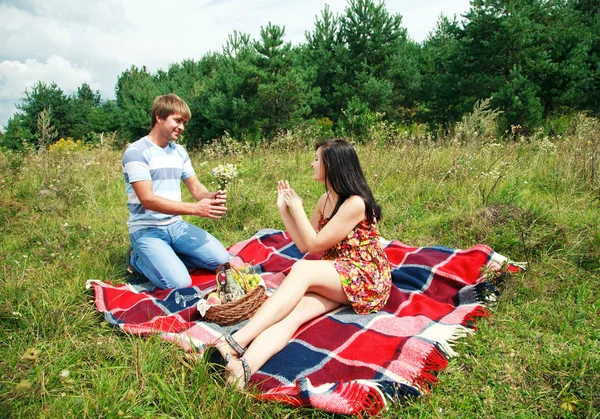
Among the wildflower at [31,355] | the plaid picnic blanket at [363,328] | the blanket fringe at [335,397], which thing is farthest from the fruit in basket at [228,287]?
the wildflower at [31,355]

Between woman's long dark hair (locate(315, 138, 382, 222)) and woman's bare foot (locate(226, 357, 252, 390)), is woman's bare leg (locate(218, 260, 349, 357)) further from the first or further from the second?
woman's long dark hair (locate(315, 138, 382, 222))

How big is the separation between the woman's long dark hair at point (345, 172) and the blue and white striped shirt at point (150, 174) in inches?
61.8

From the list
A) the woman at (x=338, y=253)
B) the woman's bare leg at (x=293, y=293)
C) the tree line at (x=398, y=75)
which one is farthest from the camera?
the tree line at (x=398, y=75)

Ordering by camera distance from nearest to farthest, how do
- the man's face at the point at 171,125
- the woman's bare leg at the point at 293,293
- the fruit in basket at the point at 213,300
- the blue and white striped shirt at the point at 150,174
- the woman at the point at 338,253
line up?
the woman's bare leg at the point at 293,293 → the woman at the point at 338,253 → the fruit in basket at the point at 213,300 → the blue and white striped shirt at the point at 150,174 → the man's face at the point at 171,125

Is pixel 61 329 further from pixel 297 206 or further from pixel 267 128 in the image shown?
pixel 267 128

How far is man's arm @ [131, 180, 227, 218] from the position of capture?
3.20 meters

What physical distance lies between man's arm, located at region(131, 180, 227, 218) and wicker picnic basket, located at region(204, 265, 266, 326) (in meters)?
0.65

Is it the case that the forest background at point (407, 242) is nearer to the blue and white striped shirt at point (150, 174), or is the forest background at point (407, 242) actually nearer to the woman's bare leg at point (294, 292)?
the woman's bare leg at point (294, 292)


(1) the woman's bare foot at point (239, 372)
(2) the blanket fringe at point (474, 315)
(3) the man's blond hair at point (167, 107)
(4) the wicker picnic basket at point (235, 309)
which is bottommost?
(2) the blanket fringe at point (474, 315)

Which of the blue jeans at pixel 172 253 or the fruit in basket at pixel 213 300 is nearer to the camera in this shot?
the fruit in basket at pixel 213 300

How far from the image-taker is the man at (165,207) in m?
3.26

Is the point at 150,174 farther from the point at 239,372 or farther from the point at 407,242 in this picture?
the point at 407,242

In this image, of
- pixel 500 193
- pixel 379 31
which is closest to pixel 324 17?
pixel 379 31

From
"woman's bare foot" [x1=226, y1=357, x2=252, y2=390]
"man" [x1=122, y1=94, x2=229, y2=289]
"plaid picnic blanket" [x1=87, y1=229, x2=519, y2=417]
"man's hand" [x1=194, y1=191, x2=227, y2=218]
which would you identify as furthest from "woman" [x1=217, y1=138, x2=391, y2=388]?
"man" [x1=122, y1=94, x2=229, y2=289]
